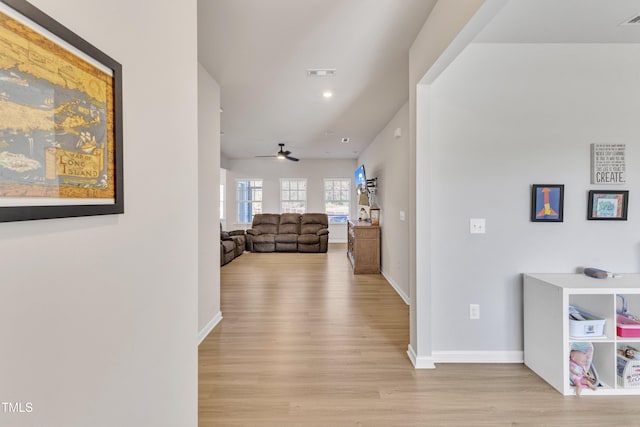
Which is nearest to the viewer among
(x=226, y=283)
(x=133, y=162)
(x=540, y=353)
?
(x=133, y=162)

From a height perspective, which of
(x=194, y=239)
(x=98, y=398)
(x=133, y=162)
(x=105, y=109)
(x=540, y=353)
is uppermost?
(x=105, y=109)

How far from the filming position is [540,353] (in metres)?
2.29

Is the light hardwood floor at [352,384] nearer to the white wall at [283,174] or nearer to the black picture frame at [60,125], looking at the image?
the black picture frame at [60,125]

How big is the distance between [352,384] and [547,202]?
2173 millimetres

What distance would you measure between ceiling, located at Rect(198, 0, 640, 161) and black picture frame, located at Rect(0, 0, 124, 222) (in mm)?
1543

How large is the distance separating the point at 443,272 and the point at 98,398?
94.0 inches

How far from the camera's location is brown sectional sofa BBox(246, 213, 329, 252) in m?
8.09

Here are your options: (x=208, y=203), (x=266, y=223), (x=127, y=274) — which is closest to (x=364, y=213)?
(x=266, y=223)

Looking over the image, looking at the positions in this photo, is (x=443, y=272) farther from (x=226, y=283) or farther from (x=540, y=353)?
(x=226, y=283)

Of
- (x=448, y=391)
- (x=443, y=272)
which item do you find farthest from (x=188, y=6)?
(x=448, y=391)

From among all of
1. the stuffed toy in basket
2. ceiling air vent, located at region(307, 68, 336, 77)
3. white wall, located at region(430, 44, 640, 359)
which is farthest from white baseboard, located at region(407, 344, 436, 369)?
ceiling air vent, located at region(307, 68, 336, 77)

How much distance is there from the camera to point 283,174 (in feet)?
31.7

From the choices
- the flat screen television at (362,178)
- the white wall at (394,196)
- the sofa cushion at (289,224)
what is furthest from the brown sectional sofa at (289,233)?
the white wall at (394,196)

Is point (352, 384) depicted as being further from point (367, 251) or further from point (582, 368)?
point (367, 251)
